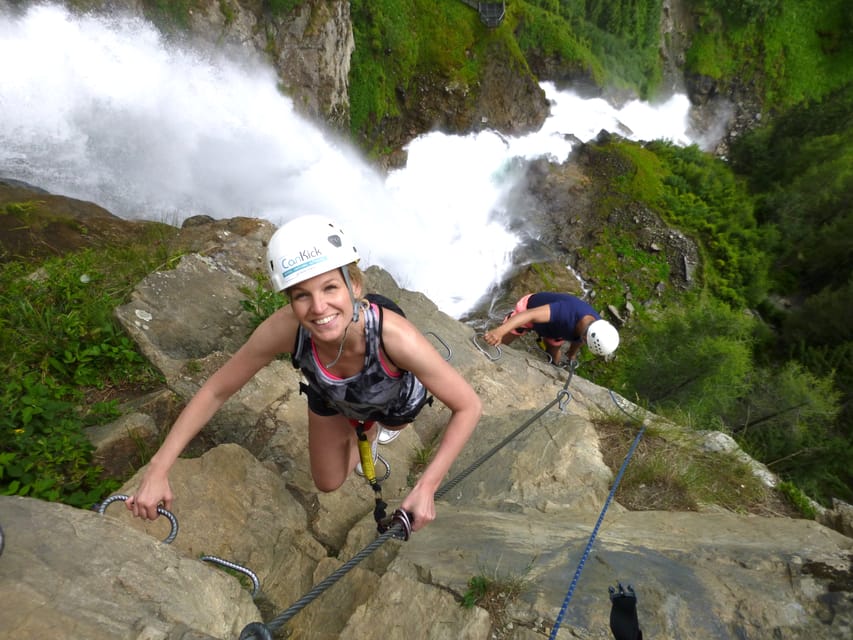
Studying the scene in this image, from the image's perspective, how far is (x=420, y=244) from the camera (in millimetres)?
22672

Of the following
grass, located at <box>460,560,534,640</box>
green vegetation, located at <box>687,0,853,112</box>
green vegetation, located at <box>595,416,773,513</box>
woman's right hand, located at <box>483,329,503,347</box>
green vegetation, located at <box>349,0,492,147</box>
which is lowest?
grass, located at <box>460,560,534,640</box>

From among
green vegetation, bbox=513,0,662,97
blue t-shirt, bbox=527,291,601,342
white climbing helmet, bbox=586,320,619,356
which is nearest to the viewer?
white climbing helmet, bbox=586,320,619,356

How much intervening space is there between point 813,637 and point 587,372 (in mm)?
15937

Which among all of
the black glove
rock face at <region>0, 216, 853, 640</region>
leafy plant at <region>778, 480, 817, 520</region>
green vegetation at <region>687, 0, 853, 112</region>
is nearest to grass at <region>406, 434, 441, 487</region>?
rock face at <region>0, 216, 853, 640</region>

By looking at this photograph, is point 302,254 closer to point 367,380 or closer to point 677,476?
point 367,380

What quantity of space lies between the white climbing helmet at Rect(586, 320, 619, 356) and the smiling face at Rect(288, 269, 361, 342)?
14.0ft

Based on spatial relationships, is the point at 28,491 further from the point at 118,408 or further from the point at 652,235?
the point at 652,235

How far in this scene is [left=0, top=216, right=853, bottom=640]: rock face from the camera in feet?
6.18

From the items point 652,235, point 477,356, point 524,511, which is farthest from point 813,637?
point 652,235

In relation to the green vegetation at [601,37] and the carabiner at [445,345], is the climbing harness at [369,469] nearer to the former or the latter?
the carabiner at [445,345]

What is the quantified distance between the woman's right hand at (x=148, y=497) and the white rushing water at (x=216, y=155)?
1040 centimetres

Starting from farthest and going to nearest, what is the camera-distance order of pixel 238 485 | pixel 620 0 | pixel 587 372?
pixel 620 0
pixel 587 372
pixel 238 485

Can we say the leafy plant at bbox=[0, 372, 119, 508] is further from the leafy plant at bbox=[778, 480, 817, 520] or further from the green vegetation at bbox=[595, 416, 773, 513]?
the leafy plant at bbox=[778, 480, 817, 520]

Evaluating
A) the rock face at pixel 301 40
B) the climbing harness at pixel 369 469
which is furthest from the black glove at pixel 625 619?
the rock face at pixel 301 40
